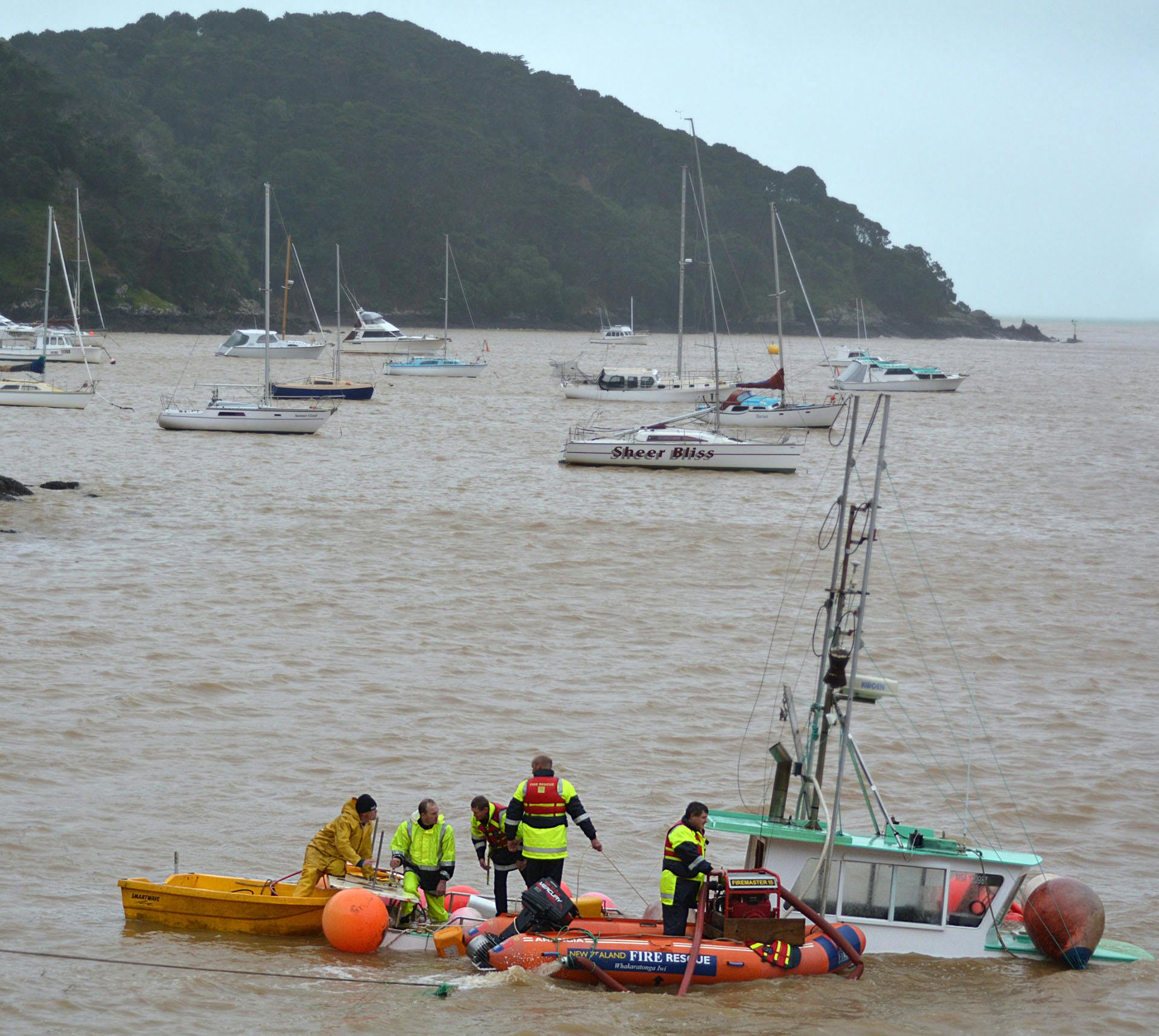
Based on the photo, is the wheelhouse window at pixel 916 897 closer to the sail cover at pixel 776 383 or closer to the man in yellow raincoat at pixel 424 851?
the man in yellow raincoat at pixel 424 851

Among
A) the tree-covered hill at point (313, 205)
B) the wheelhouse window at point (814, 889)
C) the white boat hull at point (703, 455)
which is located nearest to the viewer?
the wheelhouse window at point (814, 889)

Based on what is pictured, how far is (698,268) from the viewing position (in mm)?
173625

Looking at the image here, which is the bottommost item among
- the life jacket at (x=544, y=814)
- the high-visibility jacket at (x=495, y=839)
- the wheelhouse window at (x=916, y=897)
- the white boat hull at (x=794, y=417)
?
the wheelhouse window at (x=916, y=897)

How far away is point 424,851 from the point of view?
11.1m

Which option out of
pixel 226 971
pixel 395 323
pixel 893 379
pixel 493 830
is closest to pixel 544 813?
pixel 493 830

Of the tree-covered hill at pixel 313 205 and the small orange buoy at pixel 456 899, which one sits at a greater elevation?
the tree-covered hill at pixel 313 205

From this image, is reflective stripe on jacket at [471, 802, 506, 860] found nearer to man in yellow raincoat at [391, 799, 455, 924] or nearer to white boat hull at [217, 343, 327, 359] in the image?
man in yellow raincoat at [391, 799, 455, 924]

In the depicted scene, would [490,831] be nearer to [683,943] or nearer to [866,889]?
[683,943]

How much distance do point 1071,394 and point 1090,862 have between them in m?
71.5

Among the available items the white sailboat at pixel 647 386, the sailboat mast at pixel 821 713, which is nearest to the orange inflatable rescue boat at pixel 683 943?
the sailboat mast at pixel 821 713

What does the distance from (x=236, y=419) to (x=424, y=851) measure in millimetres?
36647

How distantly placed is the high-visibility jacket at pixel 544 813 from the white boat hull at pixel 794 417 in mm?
38615

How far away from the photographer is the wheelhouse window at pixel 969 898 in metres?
11.2

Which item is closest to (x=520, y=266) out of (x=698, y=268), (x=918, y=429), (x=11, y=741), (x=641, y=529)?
(x=698, y=268)
